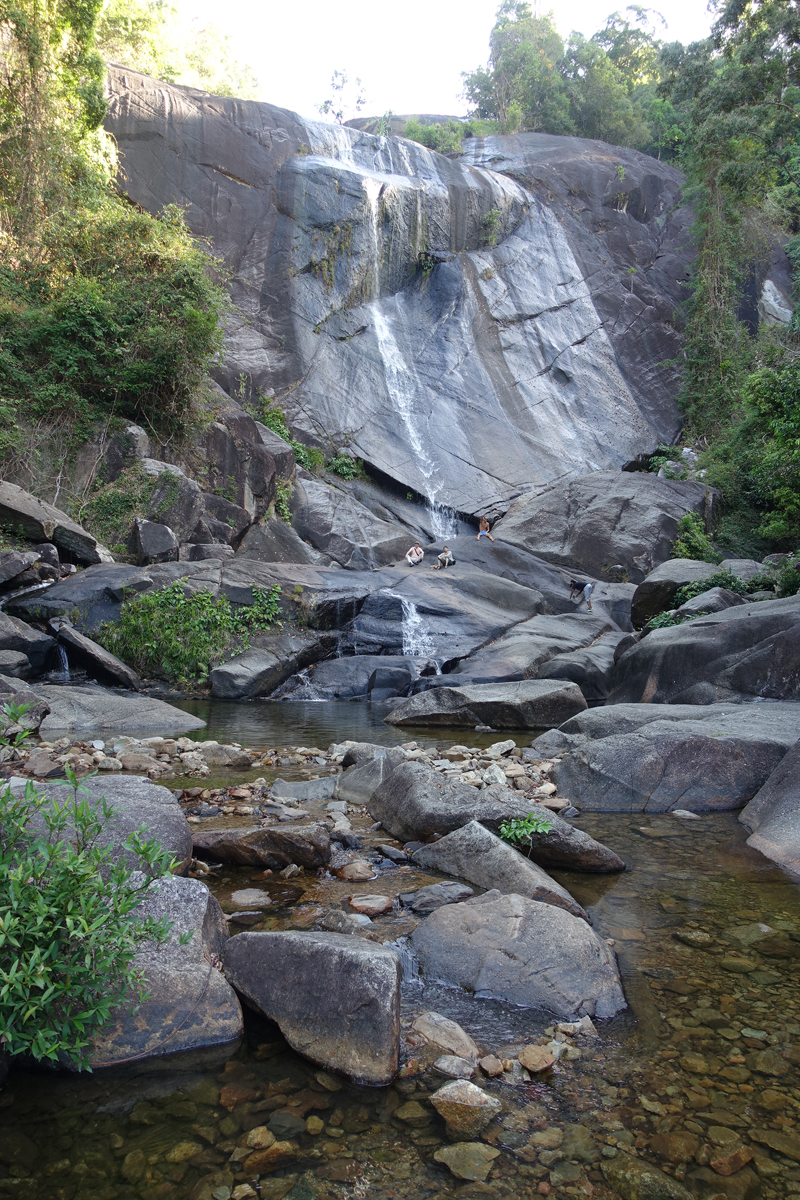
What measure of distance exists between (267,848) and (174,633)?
9.54 meters

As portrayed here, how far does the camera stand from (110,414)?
56.9 ft

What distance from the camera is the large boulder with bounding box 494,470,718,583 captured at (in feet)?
73.1

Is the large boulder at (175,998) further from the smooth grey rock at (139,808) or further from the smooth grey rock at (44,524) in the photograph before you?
the smooth grey rock at (44,524)

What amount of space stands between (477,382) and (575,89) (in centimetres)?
2302

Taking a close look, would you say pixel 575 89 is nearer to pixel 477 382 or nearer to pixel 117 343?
pixel 477 382

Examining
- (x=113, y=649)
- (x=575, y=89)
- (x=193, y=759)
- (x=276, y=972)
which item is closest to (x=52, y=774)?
(x=193, y=759)

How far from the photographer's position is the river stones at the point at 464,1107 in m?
2.47

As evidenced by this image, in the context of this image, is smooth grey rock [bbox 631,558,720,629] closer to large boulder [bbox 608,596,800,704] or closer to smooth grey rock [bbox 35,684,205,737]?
large boulder [bbox 608,596,800,704]

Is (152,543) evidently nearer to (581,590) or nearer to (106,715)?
(106,715)

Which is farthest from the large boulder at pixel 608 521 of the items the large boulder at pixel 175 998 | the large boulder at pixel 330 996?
the large boulder at pixel 175 998

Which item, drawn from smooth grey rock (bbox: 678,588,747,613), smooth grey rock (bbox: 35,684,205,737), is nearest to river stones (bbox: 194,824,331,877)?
smooth grey rock (bbox: 35,684,205,737)

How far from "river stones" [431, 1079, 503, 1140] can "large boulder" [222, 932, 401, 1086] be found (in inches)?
8.8

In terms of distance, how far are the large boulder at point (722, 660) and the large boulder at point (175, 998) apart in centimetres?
797

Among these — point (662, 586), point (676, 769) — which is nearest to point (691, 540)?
point (662, 586)
